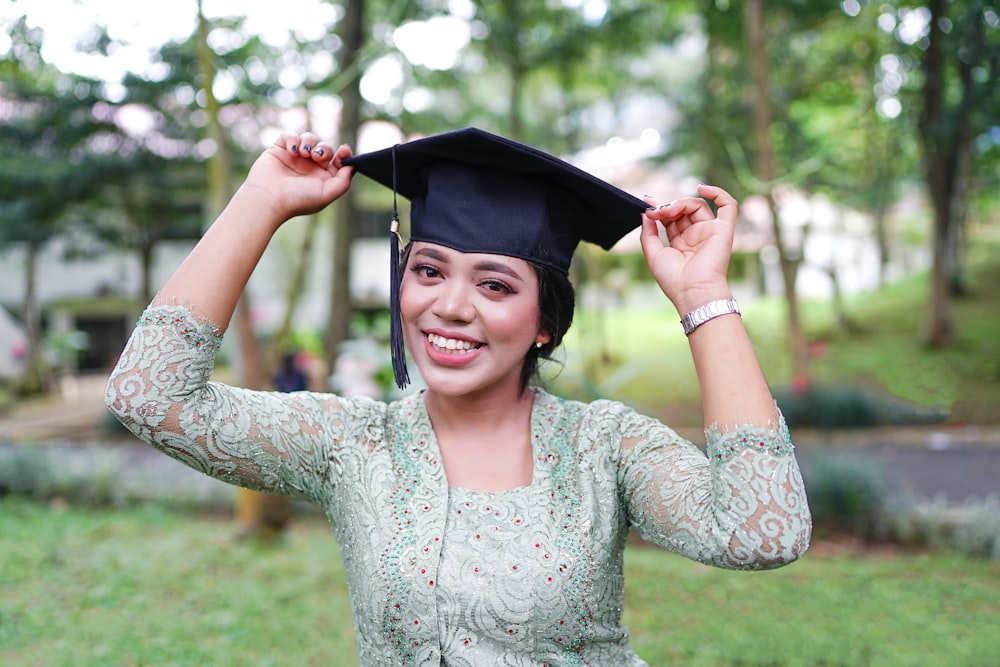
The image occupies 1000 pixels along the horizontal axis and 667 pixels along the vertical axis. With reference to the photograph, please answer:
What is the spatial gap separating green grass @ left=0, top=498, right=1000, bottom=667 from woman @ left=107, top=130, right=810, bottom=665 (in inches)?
92.1

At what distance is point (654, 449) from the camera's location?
1.64m

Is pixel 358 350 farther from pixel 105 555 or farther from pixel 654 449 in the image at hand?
pixel 654 449

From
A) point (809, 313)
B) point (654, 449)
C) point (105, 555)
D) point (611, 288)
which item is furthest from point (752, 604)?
A: point (611, 288)

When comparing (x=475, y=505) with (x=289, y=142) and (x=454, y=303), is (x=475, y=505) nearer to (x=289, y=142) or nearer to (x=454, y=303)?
(x=454, y=303)

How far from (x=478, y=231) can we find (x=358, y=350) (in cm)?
480

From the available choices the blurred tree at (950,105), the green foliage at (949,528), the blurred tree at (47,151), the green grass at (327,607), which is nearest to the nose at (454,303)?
the green grass at (327,607)

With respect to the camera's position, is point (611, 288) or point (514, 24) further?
point (611, 288)

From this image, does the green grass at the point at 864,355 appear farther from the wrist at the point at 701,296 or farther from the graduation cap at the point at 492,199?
the wrist at the point at 701,296

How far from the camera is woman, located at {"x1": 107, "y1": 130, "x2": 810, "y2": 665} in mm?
1502

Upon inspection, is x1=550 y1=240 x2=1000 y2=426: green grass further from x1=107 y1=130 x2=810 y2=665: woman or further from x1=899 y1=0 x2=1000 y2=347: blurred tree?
x1=107 y1=130 x2=810 y2=665: woman

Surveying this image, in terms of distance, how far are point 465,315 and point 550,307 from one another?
234 millimetres

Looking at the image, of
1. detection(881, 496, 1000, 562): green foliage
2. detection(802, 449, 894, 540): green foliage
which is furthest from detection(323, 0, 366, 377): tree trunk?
detection(881, 496, 1000, 562): green foliage

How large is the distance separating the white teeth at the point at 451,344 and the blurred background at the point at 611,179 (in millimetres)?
2585

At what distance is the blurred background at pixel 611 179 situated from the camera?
5.82 m
